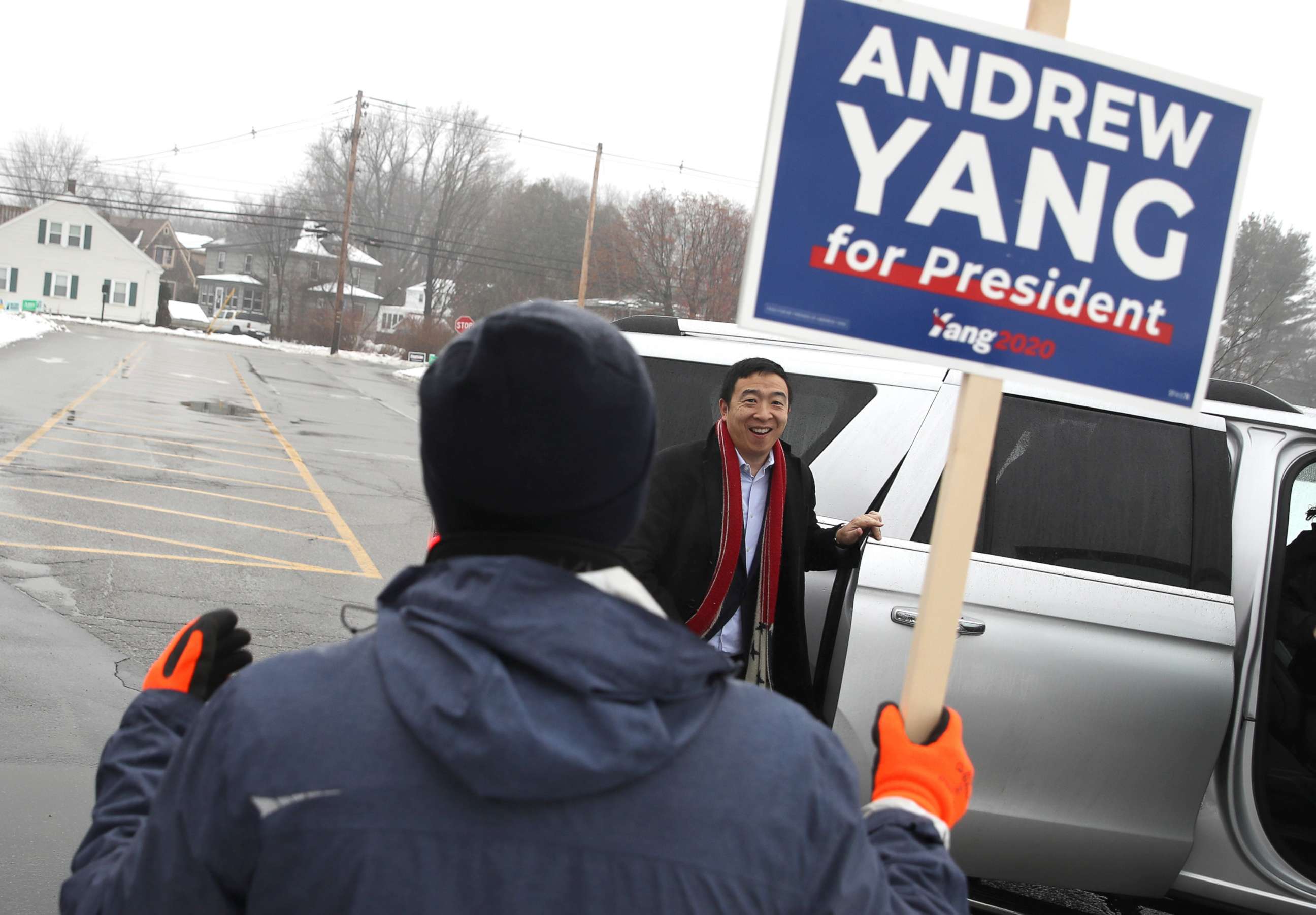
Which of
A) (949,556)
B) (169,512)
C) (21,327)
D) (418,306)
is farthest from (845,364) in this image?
(418,306)

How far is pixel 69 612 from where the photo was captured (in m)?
6.38

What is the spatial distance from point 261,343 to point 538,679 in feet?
185

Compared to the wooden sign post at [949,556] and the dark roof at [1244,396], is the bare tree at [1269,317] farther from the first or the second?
the wooden sign post at [949,556]

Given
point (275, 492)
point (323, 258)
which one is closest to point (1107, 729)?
point (275, 492)

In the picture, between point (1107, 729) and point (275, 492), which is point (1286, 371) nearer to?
point (275, 492)

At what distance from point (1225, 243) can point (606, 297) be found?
144 ft

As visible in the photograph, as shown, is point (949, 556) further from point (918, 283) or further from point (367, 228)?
point (367, 228)

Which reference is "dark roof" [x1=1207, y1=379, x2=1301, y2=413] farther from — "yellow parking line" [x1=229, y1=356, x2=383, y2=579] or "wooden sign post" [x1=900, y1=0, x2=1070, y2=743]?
"yellow parking line" [x1=229, y1=356, x2=383, y2=579]

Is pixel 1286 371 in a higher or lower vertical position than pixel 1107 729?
higher

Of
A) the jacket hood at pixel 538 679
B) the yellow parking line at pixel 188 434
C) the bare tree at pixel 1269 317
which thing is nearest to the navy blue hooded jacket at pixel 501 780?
the jacket hood at pixel 538 679

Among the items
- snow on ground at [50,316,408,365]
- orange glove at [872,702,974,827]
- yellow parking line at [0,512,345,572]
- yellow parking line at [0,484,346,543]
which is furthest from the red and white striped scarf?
snow on ground at [50,316,408,365]

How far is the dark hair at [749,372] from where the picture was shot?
142 inches

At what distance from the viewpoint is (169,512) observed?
375 inches

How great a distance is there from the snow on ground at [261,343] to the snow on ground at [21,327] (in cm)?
664
